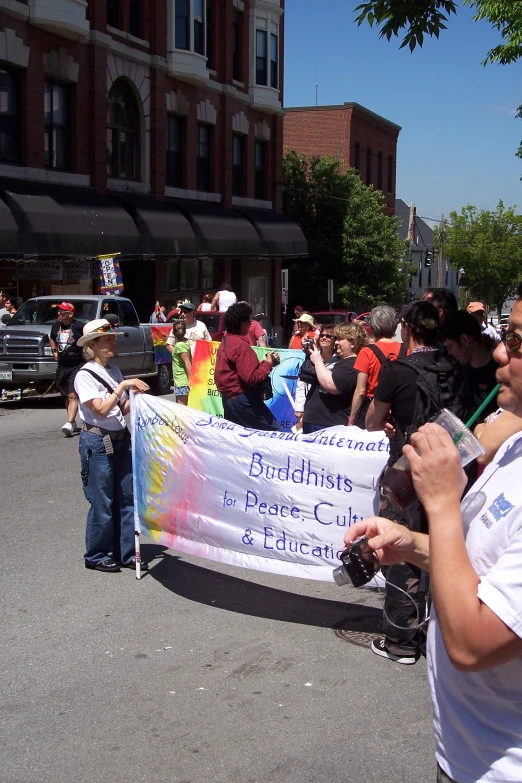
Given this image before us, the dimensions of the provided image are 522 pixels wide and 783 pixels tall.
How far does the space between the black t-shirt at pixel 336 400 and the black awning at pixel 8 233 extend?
16400mm

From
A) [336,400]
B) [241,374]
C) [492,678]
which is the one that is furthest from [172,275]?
[492,678]

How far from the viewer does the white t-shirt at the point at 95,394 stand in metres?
6.53

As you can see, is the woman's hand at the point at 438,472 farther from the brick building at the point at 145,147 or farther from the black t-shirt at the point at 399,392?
the brick building at the point at 145,147

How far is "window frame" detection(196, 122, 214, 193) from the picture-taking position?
33.2 meters

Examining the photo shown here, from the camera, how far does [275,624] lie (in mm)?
5715

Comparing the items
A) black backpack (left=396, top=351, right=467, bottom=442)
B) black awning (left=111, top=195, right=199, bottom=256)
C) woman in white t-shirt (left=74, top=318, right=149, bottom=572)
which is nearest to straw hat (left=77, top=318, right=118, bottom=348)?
woman in white t-shirt (left=74, top=318, right=149, bottom=572)

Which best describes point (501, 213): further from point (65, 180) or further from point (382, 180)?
point (65, 180)

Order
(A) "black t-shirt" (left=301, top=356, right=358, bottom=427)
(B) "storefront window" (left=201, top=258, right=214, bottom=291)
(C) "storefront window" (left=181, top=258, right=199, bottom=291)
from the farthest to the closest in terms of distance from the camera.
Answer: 1. (B) "storefront window" (left=201, top=258, right=214, bottom=291)
2. (C) "storefront window" (left=181, top=258, right=199, bottom=291)
3. (A) "black t-shirt" (left=301, top=356, right=358, bottom=427)

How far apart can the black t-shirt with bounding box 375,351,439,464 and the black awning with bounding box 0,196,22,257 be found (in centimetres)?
1877

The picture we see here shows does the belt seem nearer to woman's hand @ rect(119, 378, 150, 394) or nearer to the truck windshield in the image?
woman's hand @ rect(119, 378, 150, 394)

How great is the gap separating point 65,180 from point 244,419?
1927 centimetres

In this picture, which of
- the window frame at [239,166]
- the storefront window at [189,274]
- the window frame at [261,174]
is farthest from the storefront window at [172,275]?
the window frame at [261,174]

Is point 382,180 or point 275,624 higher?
point 382,180

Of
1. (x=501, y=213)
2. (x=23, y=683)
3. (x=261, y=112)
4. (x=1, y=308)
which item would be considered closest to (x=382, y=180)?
(x=501, y=213)
